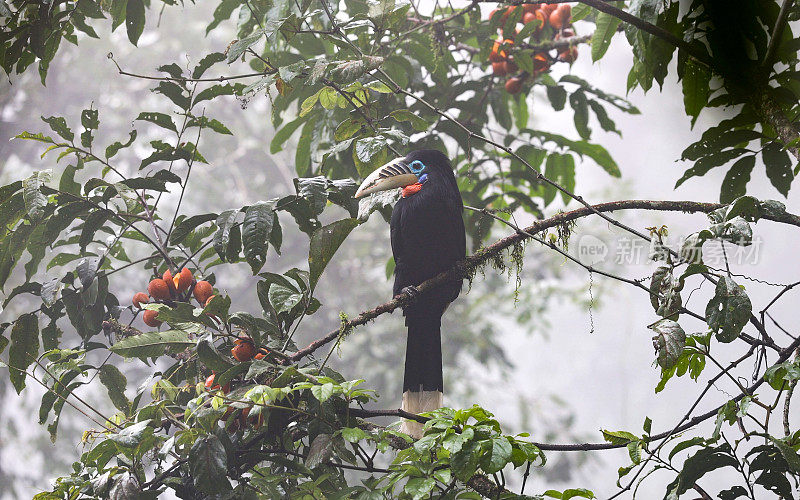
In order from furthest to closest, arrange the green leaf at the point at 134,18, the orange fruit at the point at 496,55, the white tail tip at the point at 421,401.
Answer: the orange fruit at the point at 496,55 → the green leaf at the point at 134,18 → the white tail tip at the point at 421,401

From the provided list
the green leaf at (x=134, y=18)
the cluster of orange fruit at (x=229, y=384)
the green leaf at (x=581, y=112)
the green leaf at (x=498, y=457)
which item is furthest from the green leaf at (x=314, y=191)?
the green leaf at (x=581, y=112)

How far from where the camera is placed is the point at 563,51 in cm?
154

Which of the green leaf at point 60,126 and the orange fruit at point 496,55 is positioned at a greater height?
the orange fruit at point 496,55

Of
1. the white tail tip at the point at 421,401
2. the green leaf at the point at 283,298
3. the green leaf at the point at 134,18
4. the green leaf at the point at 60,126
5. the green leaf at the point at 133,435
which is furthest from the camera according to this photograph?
the green leaf at the point at 134,18

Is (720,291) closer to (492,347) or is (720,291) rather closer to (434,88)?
(434,88)

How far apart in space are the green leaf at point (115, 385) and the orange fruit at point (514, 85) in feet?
3.30

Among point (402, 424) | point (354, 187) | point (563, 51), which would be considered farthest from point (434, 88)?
point (402, 424)

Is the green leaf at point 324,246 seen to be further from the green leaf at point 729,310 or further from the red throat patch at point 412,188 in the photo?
the green leaf at point 729,310

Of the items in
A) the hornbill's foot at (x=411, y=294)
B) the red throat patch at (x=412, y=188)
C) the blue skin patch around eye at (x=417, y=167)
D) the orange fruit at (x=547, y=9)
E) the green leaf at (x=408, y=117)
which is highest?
the orange fruit at (x=547, y=9)

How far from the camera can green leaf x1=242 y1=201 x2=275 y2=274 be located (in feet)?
3.06

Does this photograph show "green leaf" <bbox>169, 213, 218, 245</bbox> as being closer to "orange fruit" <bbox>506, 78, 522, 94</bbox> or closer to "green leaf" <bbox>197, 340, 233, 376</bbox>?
"green leaf" <bbox>197, 340, 233, 376</bbox>

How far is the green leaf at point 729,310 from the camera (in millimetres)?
697

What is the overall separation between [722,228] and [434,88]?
94 cm

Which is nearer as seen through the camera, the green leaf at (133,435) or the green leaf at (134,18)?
the green leaf at (133,435)
